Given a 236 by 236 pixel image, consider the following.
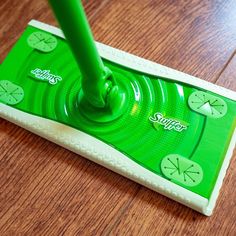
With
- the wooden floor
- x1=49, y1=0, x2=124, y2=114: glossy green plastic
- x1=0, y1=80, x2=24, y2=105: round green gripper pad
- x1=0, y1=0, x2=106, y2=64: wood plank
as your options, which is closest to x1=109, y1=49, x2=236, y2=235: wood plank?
the wooden floor

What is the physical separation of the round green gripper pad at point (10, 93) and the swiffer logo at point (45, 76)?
0.03 metres

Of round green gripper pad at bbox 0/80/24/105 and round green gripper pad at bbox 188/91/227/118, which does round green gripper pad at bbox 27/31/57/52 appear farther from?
round green gripper pad at bbox 188/91/227/118

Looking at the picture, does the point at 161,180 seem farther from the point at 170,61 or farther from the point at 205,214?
the point at 170,61

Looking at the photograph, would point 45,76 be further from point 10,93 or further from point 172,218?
point 172,218

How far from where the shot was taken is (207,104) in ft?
1.80

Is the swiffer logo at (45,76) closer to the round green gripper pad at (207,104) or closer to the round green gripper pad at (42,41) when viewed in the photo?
the round green gripper pad at (42,41)

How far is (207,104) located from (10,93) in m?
0.29

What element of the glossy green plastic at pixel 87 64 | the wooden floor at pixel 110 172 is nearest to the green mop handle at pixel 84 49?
the glossy green plastic at pixel 87 64

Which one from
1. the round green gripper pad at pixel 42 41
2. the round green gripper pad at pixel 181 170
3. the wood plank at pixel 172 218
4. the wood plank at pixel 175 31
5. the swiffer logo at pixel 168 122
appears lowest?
the wood plank at pixel 172 218

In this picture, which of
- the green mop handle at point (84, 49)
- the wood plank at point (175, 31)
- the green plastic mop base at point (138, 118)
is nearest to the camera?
the green mop handle at point (84, 49)

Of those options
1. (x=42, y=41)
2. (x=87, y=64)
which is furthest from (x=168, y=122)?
(x=42, y=41)

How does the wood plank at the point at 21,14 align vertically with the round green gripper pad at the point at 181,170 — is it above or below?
above

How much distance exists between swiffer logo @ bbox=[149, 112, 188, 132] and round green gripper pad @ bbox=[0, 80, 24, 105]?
202mm

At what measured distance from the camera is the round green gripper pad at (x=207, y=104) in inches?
21.3
